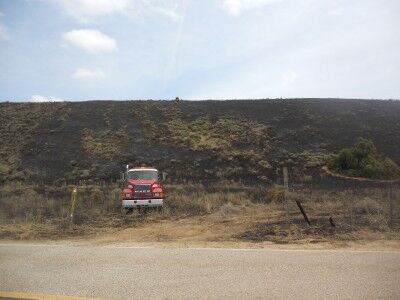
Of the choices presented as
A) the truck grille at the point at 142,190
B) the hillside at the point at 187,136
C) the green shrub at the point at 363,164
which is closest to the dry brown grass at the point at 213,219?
the truck grille at the point at 142,190

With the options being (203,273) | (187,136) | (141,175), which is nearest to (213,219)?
(141,175)

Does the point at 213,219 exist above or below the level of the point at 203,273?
below

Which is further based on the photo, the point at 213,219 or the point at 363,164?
the point at 363,164

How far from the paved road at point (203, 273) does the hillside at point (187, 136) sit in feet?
72.3

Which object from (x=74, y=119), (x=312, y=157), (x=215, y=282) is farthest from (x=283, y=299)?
(x=74, y=119)

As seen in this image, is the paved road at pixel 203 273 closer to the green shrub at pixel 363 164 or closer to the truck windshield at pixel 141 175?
the truck windshield at pixel 141 175

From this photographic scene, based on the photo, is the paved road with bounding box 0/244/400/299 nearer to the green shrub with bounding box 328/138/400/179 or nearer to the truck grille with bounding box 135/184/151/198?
the truck grille with bounding box 135/184/151/198

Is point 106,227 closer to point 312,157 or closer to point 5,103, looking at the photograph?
point 312,157

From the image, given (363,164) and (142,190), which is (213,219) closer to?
(142,190)

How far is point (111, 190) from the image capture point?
26.2m

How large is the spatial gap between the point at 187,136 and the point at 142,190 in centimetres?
2212

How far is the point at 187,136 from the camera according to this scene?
4125cm

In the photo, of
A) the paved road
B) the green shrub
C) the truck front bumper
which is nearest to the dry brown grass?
the truck front bumper

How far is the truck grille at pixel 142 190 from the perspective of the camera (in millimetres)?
19328
